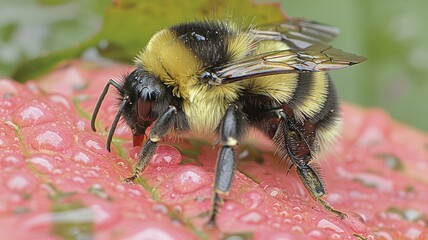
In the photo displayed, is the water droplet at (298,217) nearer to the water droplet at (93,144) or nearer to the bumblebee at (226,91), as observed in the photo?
the bumblebee at (226,91)

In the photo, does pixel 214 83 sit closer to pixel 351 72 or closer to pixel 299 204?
pixel 299 204

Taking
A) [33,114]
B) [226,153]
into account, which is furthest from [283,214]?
[33,114]

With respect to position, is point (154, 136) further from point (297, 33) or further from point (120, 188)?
point (297, 33)

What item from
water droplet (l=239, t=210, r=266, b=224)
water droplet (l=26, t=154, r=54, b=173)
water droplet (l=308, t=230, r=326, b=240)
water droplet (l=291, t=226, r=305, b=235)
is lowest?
water droplet (l=308, t=230, r=326, b=240)

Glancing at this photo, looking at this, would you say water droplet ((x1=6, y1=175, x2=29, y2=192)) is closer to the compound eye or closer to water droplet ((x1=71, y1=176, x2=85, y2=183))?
water droplet ((x1=71, y1=176, x2=85, y2=183))

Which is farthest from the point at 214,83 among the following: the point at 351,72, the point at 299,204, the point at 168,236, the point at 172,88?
the point at 351,72

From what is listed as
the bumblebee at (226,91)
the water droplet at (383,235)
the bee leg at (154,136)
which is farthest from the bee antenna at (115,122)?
the water droplet at (383,235)

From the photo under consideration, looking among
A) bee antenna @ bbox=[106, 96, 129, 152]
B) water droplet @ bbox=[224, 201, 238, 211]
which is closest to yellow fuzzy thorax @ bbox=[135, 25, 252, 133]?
bee antenna @ bbox=[106, 96, 129, 152]
